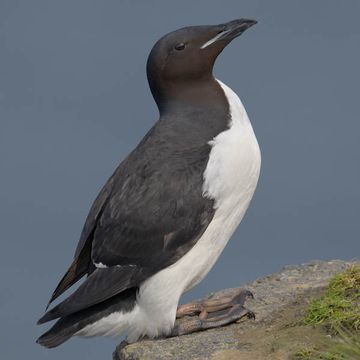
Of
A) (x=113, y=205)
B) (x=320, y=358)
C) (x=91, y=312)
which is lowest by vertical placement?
(x=320, y=358)

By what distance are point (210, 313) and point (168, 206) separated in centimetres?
114

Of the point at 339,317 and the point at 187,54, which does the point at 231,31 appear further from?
the point at 339,317

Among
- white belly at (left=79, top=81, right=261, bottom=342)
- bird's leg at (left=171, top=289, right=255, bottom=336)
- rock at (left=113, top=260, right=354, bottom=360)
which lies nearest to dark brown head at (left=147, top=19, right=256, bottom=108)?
white belly at (left=79, top=81, right=261, bottom=342)

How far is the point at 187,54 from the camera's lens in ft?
30.0

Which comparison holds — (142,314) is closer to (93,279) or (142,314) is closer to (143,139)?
(93,279)

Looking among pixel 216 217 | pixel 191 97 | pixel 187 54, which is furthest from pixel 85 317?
pixel 187 54

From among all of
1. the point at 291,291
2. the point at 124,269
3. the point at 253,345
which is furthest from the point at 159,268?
the point at 291,291

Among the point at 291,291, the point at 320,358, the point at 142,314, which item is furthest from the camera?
the point at 291,291

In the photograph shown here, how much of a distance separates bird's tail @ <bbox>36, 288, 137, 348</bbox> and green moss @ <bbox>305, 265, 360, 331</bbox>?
127 centimetres

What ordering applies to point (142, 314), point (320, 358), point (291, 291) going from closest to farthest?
point (320, 358)
point (142, 314)
point (291, 291)

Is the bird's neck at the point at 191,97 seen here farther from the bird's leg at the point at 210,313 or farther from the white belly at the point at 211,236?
the bird's leg at the point at 210,313

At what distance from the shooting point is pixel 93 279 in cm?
902

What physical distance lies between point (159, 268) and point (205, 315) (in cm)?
78

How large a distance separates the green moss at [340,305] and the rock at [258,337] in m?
0.12
